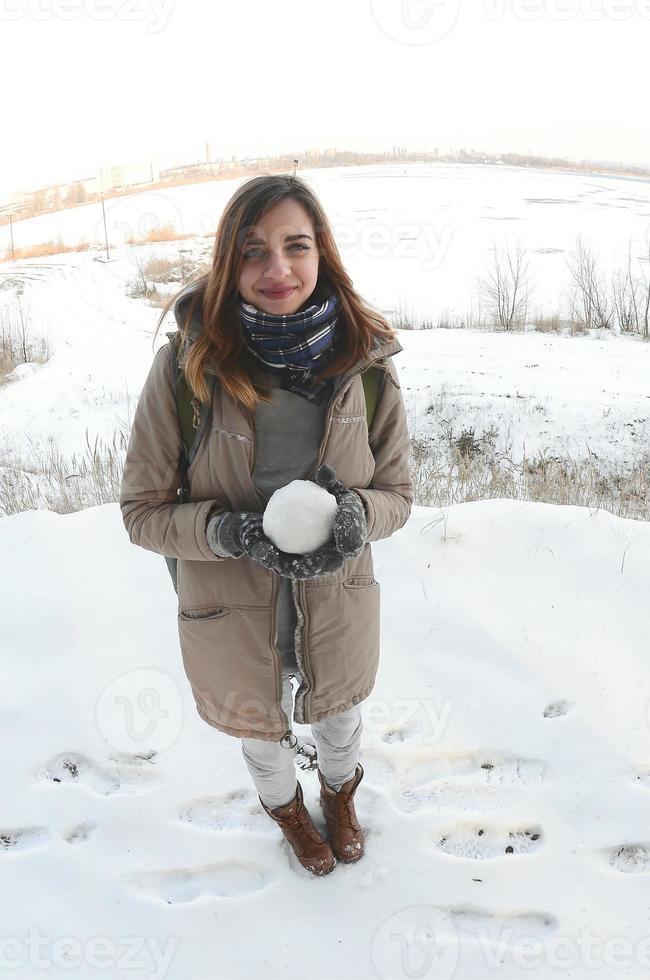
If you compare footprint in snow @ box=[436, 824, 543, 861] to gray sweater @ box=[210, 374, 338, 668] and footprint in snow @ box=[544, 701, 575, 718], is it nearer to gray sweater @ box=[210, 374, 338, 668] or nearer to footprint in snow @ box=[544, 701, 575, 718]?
footprint in snow @ box=[544, 701, 575, 718]

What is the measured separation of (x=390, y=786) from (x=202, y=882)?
65cm

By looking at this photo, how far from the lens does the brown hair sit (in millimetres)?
1281

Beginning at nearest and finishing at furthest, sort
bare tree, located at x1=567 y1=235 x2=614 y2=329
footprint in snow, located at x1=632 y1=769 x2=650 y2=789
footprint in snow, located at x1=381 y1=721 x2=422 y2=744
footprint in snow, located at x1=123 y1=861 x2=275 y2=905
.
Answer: footprint in snow, located at x1=123 y1=861 x2=275 y2=905 < footprint in snow, located at x1=632 y1=769 x2=650 y2=789 < footprint in snow, located at x1=381 y1=721 x2=422 y2=744 < bare tree, located at x1=567 y1=235 x2=614 y2=329

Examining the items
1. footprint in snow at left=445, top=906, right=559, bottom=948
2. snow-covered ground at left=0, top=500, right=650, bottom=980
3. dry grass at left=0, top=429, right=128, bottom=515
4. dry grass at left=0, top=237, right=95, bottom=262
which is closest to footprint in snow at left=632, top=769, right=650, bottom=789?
snow-covered ground at left=0, top=500, right=650, bottom=980

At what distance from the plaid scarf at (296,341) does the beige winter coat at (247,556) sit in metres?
0.07

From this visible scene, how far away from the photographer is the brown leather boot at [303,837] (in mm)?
1737

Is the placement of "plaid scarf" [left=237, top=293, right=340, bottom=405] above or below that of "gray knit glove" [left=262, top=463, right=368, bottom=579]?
above

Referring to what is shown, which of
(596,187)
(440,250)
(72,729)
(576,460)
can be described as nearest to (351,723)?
(72,729)

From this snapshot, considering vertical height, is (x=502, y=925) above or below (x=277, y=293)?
below

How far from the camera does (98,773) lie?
2084 millimetres

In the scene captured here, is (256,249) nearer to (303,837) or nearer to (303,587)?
(303,587)

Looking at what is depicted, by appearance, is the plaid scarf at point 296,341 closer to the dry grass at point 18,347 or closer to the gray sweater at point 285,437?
the gray sweater at point 285,437

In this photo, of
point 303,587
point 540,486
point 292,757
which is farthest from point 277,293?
point 540,486

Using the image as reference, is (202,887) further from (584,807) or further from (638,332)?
(638,332)
